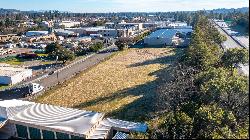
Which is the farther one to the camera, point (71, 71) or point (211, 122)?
point (71, 71)

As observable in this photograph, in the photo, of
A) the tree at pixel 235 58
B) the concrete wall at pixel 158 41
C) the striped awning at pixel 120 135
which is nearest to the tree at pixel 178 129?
the striped awning at pixel 120 135

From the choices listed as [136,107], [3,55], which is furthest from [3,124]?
[3,55]

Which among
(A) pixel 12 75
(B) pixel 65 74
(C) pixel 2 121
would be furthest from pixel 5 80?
(C) pixel 2 121

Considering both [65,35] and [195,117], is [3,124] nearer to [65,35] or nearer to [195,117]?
[195,117]

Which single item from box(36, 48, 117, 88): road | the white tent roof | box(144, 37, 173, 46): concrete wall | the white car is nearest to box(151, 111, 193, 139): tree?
the white tent roof

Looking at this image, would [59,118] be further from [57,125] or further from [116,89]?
[116,89]

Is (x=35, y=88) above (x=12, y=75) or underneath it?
underneath

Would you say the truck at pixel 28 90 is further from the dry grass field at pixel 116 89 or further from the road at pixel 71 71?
the road at pixel 71 71

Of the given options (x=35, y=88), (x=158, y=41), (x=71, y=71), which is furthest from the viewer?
(x=158, y=41)
